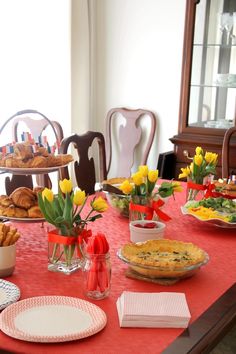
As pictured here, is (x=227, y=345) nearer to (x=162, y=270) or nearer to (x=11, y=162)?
(x=162, y=270)

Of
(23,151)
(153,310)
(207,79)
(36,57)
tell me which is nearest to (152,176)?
(23,151)

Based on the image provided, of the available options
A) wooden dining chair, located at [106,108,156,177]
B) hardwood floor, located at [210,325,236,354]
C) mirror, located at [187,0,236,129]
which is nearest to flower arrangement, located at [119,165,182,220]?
hardwood floor, located at [210,325,236,354]

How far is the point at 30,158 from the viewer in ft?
5.21

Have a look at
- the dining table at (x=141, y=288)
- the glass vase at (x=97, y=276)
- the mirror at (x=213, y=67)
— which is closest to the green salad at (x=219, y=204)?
the dining table at (x=141, y=288)

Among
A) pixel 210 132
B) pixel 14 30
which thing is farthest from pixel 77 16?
pixel 210 132

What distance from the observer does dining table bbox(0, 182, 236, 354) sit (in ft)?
3.14

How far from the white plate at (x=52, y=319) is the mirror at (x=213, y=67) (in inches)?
91.3

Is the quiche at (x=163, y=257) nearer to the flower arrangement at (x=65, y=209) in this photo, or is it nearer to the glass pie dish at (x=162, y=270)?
the glass pie dish at (x=162, y=270)

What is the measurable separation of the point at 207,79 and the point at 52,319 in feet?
8.47

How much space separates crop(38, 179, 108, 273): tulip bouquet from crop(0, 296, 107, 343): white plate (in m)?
0.19

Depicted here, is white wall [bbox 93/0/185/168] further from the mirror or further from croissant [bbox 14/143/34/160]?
croissant [bbox 14/143/34/160]

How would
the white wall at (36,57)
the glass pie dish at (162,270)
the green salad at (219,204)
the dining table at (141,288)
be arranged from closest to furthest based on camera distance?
the dining table at (141,288), the glass pie dish at (162,270), the green salad at (219,204), the white wall at (36,57)

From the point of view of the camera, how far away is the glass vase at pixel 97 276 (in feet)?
3.82

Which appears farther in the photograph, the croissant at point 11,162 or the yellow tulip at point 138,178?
the yellow tulip at point 138,178
